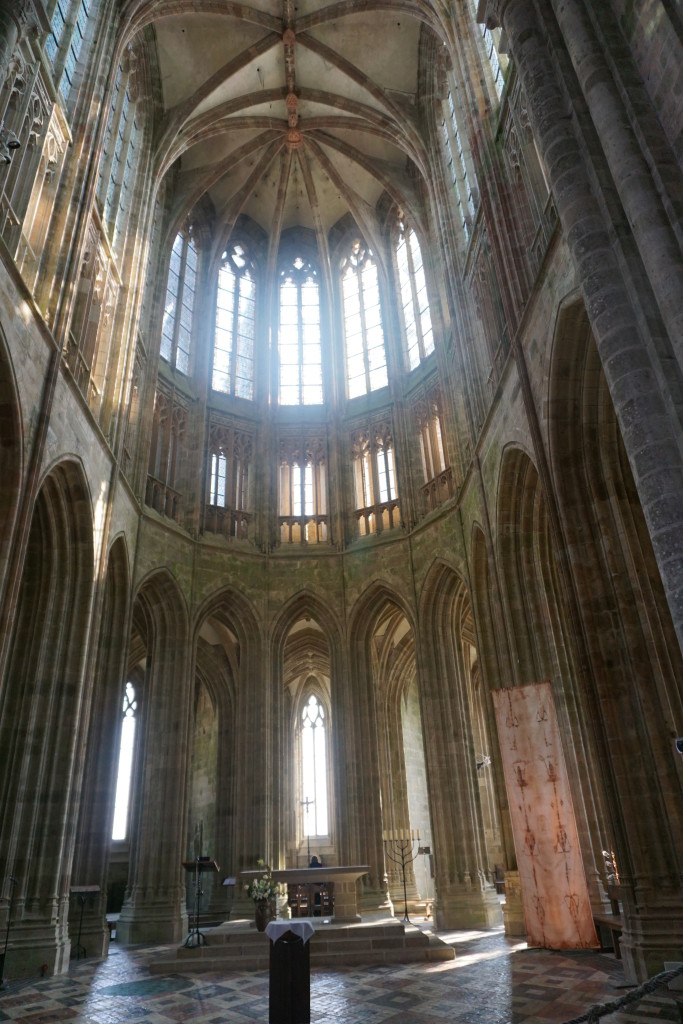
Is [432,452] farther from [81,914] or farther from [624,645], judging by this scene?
[81,914]

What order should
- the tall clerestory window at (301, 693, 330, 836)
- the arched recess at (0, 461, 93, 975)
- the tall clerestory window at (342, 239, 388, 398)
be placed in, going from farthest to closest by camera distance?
1. the tall clerestory window at (301, 693, 330, 836)
2. the tall clerestory window at (342, 239, 388, 398)
3. the arched recess at (0, 461, 93, 975)

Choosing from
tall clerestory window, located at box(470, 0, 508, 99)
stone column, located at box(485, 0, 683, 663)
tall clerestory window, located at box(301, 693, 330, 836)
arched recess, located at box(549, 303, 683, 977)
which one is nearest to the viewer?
Answer: stone column, located at box(485, 0, 683, 663)

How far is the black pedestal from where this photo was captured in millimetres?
6707

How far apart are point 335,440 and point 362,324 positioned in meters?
4.54

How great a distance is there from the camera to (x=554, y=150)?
27.7 feet

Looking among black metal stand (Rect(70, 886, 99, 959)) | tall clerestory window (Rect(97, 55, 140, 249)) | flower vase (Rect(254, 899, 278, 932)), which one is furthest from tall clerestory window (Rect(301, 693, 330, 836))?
tall clerestory window (Rect(97, 55, 140, 249))

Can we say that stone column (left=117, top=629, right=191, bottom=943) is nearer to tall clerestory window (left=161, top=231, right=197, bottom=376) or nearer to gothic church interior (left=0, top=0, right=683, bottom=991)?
gothic church interior (left=0, top=0, right=683, bottom=991)

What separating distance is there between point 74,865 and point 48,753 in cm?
328

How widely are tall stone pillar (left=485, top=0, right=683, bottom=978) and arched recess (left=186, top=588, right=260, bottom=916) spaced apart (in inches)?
343

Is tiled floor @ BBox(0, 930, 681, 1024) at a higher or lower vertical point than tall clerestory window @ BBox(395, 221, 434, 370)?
lower

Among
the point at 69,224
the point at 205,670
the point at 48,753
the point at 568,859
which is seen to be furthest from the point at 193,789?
the point at 69,224

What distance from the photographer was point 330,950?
1092 centimetres

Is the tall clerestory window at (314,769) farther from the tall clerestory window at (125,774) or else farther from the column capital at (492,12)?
the column capital at (492,12)

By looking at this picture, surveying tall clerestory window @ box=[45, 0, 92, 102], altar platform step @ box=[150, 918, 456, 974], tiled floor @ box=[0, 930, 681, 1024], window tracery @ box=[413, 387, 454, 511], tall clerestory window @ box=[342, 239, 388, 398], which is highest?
tall clerestory window @ box=[342, 239, 388, 398]
